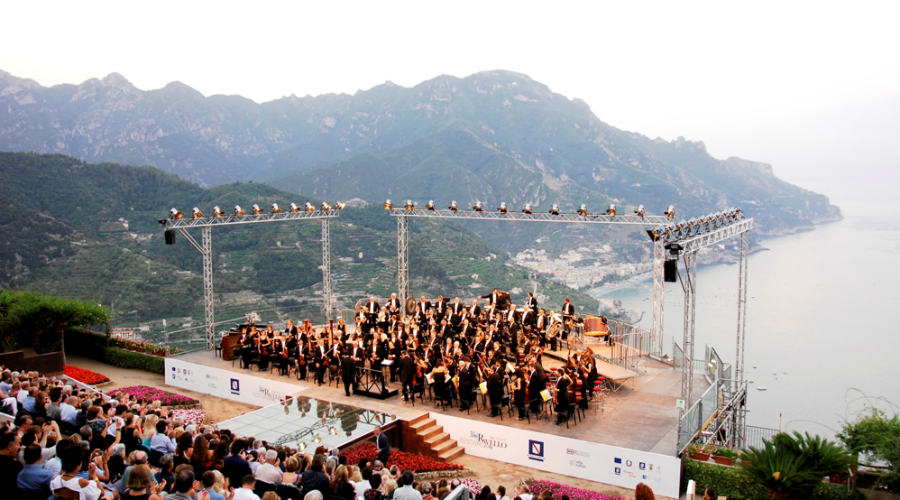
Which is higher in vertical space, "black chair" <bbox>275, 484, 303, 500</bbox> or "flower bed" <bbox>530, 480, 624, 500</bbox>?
"black chair" <bbox>275, 484, 303, 500</bbox>

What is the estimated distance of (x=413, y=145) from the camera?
104 m

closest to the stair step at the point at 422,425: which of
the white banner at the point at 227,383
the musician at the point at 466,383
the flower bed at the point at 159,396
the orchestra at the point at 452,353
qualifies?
the orchestra at the point at 452,353

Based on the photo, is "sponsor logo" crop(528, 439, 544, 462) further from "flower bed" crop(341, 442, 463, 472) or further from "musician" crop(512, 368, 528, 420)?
"flower bed" crop(341, 442, 463, 472)

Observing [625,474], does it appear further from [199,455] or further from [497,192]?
[497,192]

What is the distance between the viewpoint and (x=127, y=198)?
174ft

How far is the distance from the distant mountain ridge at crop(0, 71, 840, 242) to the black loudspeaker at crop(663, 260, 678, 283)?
66.8 metres

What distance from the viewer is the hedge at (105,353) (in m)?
21.5

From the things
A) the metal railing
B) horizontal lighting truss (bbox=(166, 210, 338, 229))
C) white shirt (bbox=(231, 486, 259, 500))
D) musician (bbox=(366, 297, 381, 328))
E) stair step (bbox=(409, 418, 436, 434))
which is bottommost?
stair step (bbox=(409, 418, 436, 434))

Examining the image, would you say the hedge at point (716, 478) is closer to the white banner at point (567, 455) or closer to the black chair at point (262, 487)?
the white banner at point (567, 455)

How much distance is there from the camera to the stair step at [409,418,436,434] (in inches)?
565

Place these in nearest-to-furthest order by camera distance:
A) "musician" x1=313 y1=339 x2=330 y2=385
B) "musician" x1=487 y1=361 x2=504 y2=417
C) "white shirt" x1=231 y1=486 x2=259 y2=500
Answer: "white shirt" x1=231 y1=486 x2=259 y2=500 → "musician" x1=487 y1=361 x2=504 y2=417 → "musician" x1=313 y1=339 x2=330 y2=385

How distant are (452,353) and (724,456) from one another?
7.07 meters

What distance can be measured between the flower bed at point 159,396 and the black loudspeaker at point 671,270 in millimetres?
13195

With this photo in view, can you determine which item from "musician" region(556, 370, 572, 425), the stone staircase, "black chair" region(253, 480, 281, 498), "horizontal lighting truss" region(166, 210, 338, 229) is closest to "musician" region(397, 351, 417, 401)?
the stone staircase
